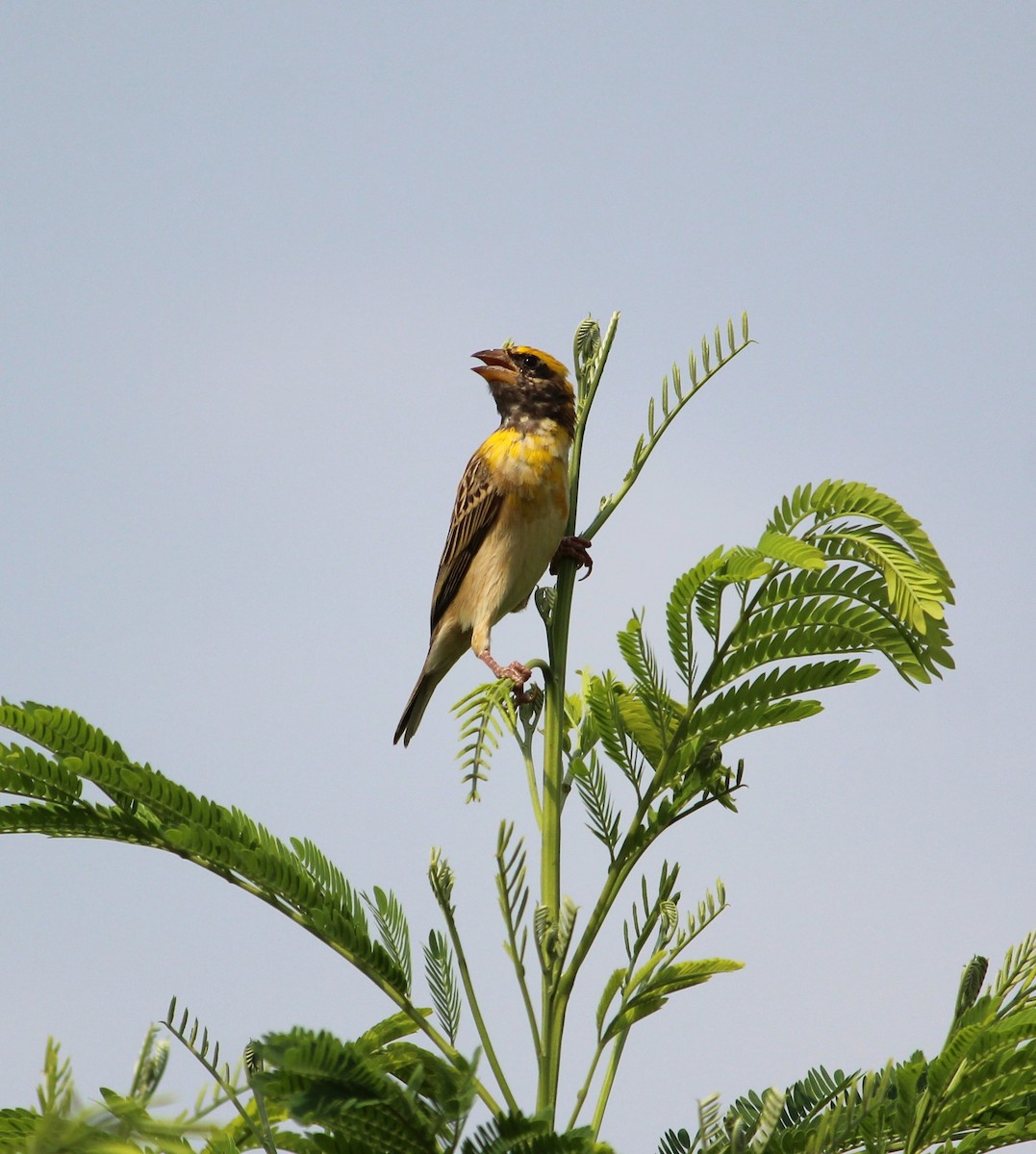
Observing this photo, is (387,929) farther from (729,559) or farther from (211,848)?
(729,559)

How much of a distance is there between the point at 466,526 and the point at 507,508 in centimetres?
39

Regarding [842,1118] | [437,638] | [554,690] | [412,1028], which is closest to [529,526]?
[437,638]

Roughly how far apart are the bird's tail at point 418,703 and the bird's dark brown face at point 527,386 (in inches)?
53.1

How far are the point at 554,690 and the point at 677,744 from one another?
33 centimetres

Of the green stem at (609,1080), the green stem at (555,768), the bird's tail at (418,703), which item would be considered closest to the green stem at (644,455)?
the green stem at (555,768)

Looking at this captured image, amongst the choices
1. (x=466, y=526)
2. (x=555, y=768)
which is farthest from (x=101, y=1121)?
(x=466, y=526)

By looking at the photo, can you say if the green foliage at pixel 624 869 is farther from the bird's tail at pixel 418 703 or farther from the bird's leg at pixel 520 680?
the bird's tail at pixel 418 703

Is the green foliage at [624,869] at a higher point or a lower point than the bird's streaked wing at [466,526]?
lower

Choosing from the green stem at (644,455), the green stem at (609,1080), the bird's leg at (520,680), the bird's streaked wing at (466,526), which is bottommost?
the green stem at (609,1080)

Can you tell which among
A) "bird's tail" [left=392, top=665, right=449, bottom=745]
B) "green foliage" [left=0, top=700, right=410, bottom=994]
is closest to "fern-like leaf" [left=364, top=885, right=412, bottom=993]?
"green foliage" [left=0, top=700, right=410, bottom=994]

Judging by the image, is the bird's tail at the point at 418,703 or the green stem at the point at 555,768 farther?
the bird's tail at the point at 418,703

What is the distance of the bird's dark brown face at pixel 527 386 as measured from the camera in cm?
574

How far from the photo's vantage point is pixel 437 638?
6062 millimetres

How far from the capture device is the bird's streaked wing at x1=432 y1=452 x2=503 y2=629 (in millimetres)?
5637
